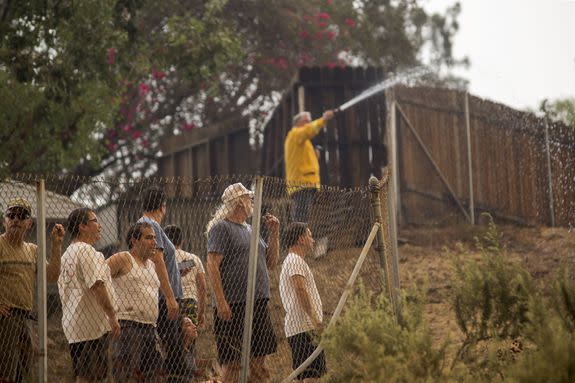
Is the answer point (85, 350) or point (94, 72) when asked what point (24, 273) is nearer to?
point (85, 350)

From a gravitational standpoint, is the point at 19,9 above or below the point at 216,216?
above

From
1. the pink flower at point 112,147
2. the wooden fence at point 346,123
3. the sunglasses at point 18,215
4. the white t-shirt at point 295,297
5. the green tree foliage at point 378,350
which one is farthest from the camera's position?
the pink flower at point 112,147

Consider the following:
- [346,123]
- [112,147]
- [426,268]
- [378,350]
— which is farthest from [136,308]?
[112,147]

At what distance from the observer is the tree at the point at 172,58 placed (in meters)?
12.6

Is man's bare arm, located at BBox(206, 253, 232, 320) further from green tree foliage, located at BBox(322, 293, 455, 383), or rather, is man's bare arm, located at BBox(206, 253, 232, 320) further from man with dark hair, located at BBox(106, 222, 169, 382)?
green tree foliage, located at BBox(322, 293, 455, 383)

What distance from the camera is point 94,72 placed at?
12953 millimetres

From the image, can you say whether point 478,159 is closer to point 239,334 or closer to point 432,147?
point 432,147

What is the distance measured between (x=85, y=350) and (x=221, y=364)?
0.91m

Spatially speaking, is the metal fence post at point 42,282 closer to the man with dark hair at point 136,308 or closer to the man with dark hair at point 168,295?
the man with dark hair at point 136,308

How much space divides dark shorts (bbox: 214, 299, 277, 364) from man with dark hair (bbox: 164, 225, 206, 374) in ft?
1.02

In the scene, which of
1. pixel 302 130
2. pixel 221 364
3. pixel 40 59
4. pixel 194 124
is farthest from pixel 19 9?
pixel 194 124

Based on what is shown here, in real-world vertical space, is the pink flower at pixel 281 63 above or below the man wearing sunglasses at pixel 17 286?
above

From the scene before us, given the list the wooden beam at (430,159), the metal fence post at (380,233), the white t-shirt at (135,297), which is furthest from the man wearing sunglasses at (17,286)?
the wooden beam at (430,159)

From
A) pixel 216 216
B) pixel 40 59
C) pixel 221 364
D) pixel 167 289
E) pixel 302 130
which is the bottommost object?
pixel 221 364
